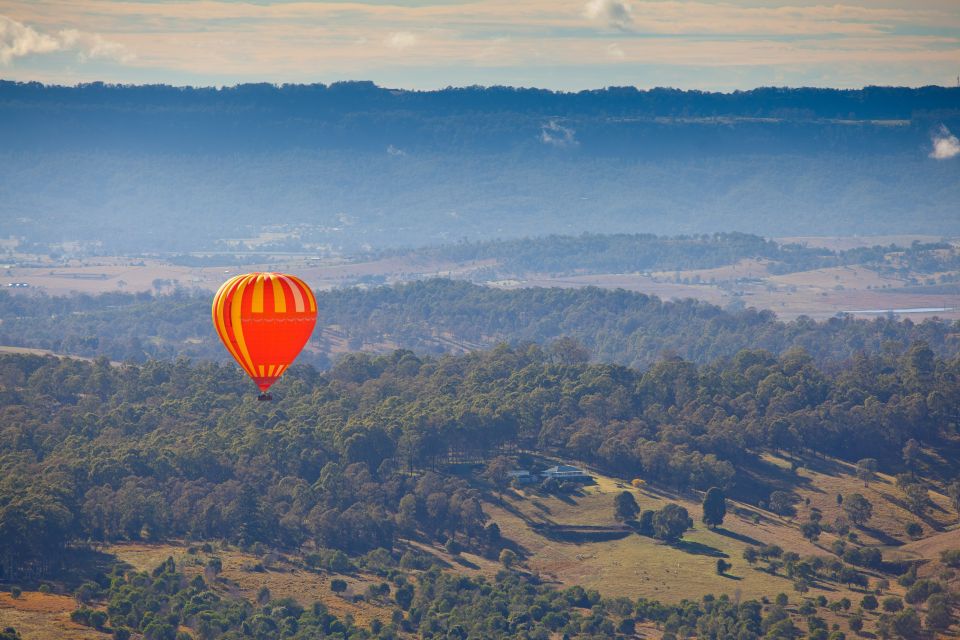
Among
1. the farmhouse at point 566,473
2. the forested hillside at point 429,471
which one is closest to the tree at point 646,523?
the forested hillside at point 429,471

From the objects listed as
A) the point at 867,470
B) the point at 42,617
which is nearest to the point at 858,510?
the point at 867,470

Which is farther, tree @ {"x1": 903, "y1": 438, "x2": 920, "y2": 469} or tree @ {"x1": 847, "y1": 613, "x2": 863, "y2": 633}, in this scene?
tree @ {"x1": 903, "y1": 438, "x2": 920, "y2": 469}

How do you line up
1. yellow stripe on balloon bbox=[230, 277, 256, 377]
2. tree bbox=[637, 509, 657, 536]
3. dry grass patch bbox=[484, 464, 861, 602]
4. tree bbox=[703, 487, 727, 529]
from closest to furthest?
1. yellow stripe on balloon bbox=[230, 277, 256, 377]
2. dry grass patch bbox=[484, 464, 861, 602]
3. tree bbox=[637, 509, 657, 536]
4. tree bbox=[703, 487, 727, 529]

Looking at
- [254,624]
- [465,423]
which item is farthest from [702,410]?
[254,624]

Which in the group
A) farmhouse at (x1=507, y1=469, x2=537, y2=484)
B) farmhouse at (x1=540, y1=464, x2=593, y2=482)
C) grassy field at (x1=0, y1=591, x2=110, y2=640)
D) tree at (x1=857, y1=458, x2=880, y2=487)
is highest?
tree at (x1=857, y1=458, x2=880, y2=487)

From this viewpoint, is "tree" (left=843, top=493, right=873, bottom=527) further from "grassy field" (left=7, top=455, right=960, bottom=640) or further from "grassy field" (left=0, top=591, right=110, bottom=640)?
"grassy field" (left=0, top=591, right=110, bottom=640)

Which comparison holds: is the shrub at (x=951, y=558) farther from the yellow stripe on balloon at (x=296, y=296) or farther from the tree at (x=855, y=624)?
the yellow stripe on balloon at (x=296, y=296)

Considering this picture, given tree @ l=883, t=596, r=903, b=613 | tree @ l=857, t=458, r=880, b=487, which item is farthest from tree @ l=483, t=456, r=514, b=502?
tree @ l=883, t=596, r=903, b=613
